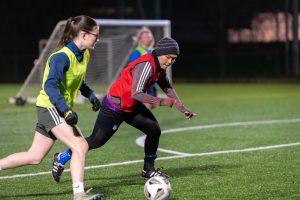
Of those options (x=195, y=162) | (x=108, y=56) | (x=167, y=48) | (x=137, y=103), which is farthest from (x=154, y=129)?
(x=108, y=56)

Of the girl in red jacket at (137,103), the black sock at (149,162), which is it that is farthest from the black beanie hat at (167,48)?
the black sock at (149,162)

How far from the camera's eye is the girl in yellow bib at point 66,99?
673 centimetres

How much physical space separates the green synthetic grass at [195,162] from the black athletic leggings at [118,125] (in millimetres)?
465

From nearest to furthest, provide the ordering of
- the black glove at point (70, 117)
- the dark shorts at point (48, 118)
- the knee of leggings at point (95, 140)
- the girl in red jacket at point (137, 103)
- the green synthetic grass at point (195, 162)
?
the black glove at point (70, 117) → the dark shorts at point (48, 118) → the green synthetic grass at point (195, 162) → the girl in red jacket at point (137, 103) → the knee of leggings at point (95, 140)

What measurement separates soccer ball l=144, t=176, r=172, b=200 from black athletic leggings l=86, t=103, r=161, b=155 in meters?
1.24

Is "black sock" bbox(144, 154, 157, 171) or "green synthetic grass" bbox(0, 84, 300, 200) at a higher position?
"black sock" bbox(144, 154, 157, 171)

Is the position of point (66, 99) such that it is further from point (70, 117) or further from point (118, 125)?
point (118, 125)

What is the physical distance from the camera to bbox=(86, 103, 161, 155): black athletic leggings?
822 centimetres

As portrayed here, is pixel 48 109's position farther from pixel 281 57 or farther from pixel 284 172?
pixel 281 57

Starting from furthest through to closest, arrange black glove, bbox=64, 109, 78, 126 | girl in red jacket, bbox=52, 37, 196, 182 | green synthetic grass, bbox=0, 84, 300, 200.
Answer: girl in red jacket, bbox=52, 37, 196, 182, green synthetic grass, bbox=0, 84, 300, 200, black glove, bbox=64, 109, 78, 126

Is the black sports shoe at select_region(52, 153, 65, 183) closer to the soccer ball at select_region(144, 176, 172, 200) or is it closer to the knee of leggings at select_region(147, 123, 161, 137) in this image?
the knee of leggings at select_region(147, 123, 161, 137)

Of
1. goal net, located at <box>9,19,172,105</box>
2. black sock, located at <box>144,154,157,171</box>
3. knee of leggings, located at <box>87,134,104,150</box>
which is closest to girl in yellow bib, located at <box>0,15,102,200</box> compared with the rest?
knee of leggings, located at <box>87,134,104,150</box>

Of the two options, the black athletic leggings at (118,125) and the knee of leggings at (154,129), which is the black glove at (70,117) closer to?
the black athletic leggings at (118,125)

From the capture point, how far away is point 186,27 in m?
44.8
